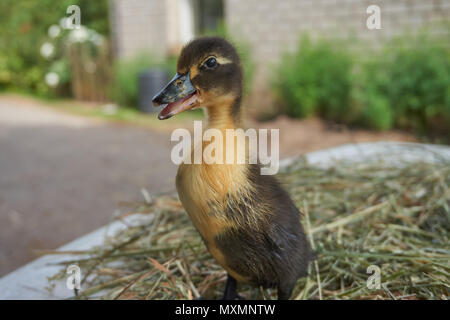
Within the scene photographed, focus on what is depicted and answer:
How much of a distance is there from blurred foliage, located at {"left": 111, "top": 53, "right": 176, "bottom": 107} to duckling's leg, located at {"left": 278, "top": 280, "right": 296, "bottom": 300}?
6.67 meters

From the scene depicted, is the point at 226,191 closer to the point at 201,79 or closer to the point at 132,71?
the point at 201,79

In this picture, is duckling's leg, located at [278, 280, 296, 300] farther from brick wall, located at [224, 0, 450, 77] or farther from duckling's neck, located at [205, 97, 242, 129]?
brick wall, located at [224, 0, 450, 77]

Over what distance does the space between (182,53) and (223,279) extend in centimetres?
83

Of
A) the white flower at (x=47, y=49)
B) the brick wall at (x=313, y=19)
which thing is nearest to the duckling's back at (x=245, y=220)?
the brick wall at (x=313, y=19)

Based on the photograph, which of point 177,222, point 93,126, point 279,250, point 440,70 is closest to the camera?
point 279,250

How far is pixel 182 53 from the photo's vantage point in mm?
1023

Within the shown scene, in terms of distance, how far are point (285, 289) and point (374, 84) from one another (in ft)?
14.8

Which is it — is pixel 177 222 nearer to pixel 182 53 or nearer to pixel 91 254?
pixel 91 254

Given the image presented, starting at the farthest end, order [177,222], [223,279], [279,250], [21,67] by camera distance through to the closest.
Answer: [21,67]
[177,222]
[223,279]
[279,250]

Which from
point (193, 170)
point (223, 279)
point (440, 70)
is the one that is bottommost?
point (223, 279)

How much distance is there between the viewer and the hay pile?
1.31m

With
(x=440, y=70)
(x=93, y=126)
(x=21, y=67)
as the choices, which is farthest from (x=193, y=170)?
(x=21, y=67)

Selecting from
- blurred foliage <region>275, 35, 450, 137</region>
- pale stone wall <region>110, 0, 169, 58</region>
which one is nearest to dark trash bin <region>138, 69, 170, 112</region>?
pale stone wall <region>110, 0, 169, 58</region>

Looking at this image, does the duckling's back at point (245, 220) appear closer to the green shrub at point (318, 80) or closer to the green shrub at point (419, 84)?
the green shrub at point (419, 84)
